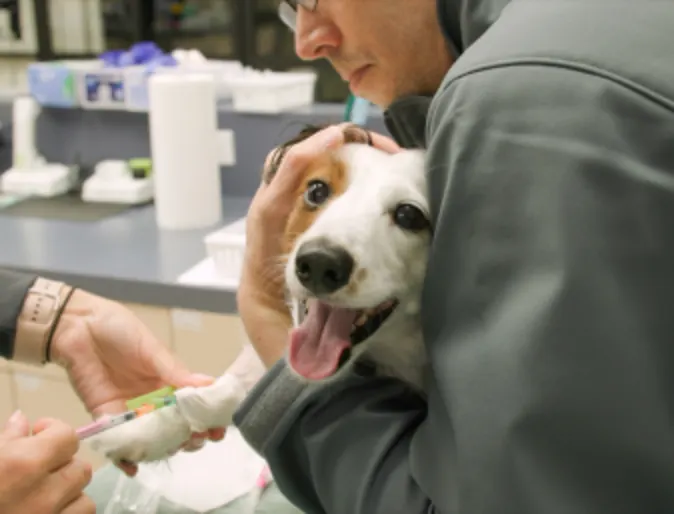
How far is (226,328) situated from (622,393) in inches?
49.2

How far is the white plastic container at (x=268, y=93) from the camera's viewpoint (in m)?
2.24

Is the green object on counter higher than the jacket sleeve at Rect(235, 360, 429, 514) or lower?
lower

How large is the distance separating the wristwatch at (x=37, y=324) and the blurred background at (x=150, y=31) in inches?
65.6

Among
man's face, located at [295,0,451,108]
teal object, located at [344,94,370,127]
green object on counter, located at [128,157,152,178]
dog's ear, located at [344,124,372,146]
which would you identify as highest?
man's face, located at [295,0,451,108]

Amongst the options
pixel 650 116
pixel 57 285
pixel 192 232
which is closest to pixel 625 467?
pixel 650 116

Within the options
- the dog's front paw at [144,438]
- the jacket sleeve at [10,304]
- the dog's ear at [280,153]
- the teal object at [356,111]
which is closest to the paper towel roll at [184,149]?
the teal object at [356,111]

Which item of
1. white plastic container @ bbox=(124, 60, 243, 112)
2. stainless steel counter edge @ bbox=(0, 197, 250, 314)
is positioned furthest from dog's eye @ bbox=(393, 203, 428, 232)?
white plastic container @ bbox=(124, 60, 243, 112)

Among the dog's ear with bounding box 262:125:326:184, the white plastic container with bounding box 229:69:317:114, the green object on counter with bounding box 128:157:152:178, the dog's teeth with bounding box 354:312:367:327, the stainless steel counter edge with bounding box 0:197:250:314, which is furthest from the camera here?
the green object on counter with bounding box 128:157:152:178

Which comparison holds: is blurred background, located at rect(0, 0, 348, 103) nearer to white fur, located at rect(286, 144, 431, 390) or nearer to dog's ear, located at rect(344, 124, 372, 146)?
dog's ear, located at rect(344, 124, 372, 146)

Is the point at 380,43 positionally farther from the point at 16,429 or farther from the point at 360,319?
the point at 16,429

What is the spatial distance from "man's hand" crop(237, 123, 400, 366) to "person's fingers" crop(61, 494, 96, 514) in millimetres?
231

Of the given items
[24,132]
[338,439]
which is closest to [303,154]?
[338,439]

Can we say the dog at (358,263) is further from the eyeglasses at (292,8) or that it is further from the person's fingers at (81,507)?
the person's fingers at (81,507)

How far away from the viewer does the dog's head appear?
69 centimetres
